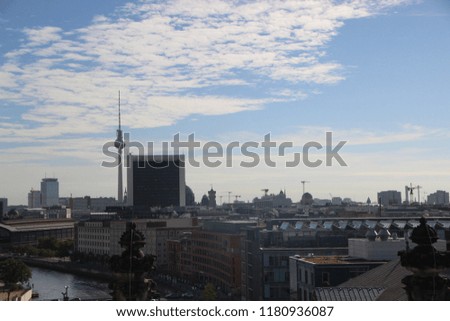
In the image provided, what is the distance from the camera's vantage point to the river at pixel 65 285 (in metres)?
27.9

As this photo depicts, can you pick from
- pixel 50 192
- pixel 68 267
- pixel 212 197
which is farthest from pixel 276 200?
pixel 68 267

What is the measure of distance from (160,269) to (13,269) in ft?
39.9

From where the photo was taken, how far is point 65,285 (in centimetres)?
3325

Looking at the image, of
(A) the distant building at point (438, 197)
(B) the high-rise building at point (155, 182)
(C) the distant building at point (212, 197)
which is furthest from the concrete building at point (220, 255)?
(A) the distant building at point (438, 197)

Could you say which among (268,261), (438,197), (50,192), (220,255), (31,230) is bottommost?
(220,255)

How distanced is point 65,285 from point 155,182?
149 ft

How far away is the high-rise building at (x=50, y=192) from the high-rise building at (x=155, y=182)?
5591cm

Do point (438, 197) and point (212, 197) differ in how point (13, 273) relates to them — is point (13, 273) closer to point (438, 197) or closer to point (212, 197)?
point (212, 197)

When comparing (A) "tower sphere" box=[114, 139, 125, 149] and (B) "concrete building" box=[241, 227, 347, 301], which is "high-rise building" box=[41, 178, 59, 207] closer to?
(A) "tower sphere" box=[114, 139, 125, 149]

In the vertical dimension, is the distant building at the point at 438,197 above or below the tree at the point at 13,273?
above

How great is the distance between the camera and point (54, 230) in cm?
6438

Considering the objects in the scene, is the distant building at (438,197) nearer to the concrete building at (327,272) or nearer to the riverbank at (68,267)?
the riverbank at (68,267)

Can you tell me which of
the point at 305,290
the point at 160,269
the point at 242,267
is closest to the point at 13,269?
the point at 242,267

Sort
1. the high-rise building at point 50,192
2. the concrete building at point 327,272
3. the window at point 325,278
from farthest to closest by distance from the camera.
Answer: the high-rise building at point 50,192, the concrete building at point 327,272, the window at point 325,278
